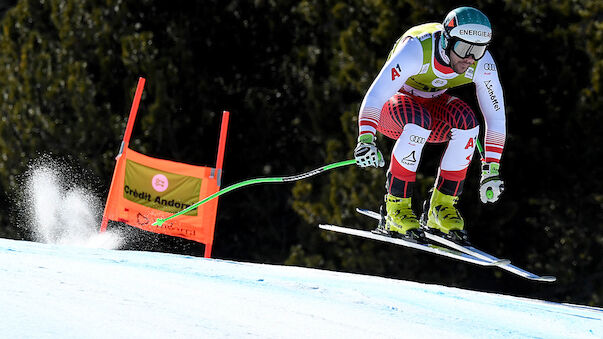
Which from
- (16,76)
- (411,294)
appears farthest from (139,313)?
(16,76)

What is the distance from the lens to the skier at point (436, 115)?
5633 millimetres

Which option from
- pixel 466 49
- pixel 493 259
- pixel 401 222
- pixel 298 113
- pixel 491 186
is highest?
pixel 298 113

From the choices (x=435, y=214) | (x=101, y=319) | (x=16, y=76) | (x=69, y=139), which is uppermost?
(x=16, y=76)

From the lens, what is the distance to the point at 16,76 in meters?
12.3

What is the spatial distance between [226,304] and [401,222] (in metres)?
2.13

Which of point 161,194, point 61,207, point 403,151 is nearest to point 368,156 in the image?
point 403,151

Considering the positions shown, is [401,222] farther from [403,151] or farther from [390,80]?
[390,80]

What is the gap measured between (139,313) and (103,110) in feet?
27.1

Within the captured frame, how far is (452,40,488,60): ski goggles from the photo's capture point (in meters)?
5.58

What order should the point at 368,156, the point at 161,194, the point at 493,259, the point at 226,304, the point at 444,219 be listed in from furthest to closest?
1. the point at 161,194
2. the point at 444,219
3. the point at 493,259
4. the point at 368,156
5. the point at 226,304

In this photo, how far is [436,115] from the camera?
19.7 ft

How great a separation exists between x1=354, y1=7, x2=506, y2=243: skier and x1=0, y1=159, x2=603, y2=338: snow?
0.63 metres

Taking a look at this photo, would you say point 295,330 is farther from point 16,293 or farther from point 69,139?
point 69,139

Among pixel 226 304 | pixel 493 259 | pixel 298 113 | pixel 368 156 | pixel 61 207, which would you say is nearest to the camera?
pixel 226 304
